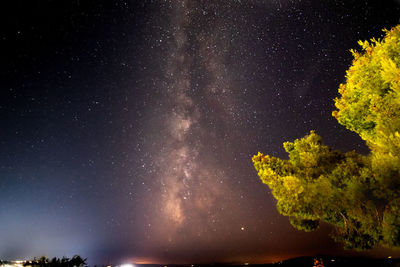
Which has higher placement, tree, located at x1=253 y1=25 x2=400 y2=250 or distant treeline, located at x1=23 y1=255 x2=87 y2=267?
tree, located at x1=253 y1=25 x2=400 y2=250

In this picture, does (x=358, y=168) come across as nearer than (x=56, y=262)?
Yes

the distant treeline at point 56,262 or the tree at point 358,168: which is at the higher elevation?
the tree at point 358,168

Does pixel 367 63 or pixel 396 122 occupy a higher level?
pixel 367 63

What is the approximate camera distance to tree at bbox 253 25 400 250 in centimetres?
523

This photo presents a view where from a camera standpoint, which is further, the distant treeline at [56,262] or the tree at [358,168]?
the distant treeline at [56,262]

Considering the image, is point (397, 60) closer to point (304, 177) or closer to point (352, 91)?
point (352, 91)

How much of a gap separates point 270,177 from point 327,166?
188cm

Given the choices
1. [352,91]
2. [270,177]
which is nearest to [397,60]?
[352,91]

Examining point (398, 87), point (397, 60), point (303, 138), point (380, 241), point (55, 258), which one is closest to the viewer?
point (398, 87)

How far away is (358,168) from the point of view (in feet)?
20.4

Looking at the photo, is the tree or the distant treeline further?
the distant treeline

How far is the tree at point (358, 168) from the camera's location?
523 cm

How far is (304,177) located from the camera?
23.5 ft

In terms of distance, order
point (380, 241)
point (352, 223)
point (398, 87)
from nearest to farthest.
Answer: point (398, 87) → point (380, 241) → point (352, 223)
